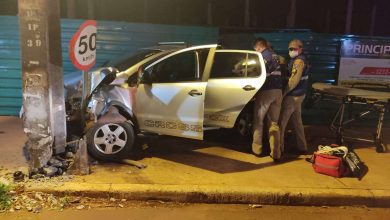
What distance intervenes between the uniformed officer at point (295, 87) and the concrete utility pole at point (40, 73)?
355cm

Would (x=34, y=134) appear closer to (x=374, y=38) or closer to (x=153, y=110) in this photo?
(x=153, y=110)

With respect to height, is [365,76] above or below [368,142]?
above

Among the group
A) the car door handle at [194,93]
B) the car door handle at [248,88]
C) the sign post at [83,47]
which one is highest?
the sign post at [83,47]

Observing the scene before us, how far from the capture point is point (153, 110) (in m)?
6.53

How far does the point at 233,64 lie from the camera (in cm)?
712

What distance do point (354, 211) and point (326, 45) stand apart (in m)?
4.99

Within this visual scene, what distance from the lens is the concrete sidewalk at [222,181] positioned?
5.34 metres

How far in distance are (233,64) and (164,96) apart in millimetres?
1386

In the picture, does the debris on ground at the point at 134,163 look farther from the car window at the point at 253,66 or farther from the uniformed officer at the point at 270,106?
the car window at the point at 253,66

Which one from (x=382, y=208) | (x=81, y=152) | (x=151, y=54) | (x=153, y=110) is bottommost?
(x=382, y=208)

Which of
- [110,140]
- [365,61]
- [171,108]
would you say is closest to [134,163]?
[110,140]

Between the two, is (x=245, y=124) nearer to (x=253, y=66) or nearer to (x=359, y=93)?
(x=253, y=66)

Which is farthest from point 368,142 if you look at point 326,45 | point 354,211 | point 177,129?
point 177,129

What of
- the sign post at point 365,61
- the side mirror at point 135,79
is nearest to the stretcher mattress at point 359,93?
the sign post at point 365,61
